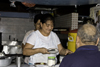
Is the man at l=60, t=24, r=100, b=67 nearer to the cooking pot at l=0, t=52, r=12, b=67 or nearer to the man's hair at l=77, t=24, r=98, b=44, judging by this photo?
the man's hair at l=77, t=24, r=98, b=44

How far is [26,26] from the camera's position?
22.3 ft

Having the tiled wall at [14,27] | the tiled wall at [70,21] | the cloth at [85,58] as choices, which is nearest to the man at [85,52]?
the cloth at [85,58]

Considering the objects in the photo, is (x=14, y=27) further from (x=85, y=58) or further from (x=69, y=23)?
(x=85, y=58)

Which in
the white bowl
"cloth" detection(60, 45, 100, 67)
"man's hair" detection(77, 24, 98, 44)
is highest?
"man's hair" detection(77, 24, 98, 44)

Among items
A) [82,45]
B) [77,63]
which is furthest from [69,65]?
[82,45]

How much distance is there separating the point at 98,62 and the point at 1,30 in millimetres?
5721

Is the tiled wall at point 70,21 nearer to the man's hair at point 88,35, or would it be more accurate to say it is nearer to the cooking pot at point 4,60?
the cooking pot at point 4,60

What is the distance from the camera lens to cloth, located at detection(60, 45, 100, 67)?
52.2 inches

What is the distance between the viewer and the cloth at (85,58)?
133 cm

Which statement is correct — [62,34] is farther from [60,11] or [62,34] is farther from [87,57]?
[87,57]

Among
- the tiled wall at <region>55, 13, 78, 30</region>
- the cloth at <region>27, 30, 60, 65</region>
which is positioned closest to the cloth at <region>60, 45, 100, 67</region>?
the cloth at <region>27, 30, 60, 65</region>

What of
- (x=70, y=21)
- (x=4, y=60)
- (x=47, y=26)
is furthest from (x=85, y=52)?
(x=70, y=21)

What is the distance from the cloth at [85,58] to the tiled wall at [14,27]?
5.48 m

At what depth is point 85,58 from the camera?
1329mm
